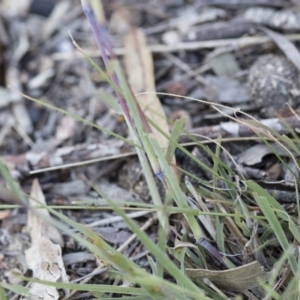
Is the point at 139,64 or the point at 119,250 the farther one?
the point at 139,64

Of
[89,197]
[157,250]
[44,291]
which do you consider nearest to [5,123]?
[89,197]

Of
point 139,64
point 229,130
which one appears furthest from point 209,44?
point 229,130

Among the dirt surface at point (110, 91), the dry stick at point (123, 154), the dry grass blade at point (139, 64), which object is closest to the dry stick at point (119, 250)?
the dirt surface at point (110, 91)

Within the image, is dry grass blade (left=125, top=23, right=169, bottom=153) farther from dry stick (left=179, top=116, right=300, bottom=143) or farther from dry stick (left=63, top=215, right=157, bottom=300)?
dry stick (left=63, top=215, right=157, bottom=300)

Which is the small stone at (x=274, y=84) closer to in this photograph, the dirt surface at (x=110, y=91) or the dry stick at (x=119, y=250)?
the dirt surface at (x=110, y=91)

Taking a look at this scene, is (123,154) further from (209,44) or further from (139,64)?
(209,44)

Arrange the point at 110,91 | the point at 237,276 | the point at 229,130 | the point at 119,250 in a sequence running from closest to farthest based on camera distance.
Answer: the point at 237,276, the point at 119,250, the point at 229,130, the point at 110,91
